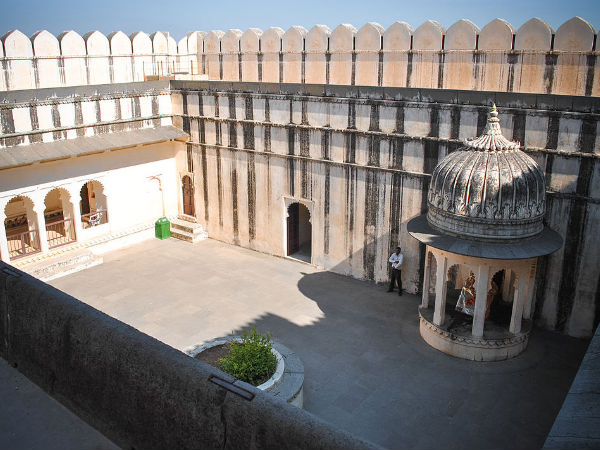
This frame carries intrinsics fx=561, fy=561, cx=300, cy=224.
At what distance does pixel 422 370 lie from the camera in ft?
35.3

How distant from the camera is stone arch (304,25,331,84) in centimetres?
1755

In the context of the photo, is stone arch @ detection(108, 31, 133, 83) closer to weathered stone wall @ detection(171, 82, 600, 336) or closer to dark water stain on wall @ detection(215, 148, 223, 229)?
weathered stone wall @ detection(171, 82, 600, 336)

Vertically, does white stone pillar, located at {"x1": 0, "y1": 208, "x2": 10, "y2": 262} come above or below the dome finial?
below

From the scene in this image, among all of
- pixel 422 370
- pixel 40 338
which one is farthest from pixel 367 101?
pixel 40 338

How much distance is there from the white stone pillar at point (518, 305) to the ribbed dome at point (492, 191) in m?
1.03

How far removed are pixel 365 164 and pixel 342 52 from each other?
16.1 ft

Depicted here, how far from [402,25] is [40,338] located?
14.0m

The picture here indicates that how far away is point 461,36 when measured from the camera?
1506 cm

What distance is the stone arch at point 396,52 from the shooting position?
52.3 ft

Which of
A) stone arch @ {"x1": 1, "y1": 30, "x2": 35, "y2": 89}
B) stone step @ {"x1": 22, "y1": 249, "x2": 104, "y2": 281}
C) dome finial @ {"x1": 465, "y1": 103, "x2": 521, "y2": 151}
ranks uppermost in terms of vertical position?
stone arch @ {"x1": 1, "y1": 30, "x2": 35, "y2": 89}

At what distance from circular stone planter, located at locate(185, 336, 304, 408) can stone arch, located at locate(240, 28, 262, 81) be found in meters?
12.0

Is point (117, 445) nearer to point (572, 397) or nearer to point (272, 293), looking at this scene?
point (572, 397)

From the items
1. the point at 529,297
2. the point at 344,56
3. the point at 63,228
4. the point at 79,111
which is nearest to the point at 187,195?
the point at 63,228

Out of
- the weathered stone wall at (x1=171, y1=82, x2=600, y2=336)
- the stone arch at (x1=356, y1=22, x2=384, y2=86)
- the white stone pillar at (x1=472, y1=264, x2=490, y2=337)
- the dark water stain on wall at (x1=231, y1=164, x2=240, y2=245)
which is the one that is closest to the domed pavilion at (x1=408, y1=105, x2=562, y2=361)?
the white stone pillar at (x1=472, y1=264, x2=490, y2=337)
